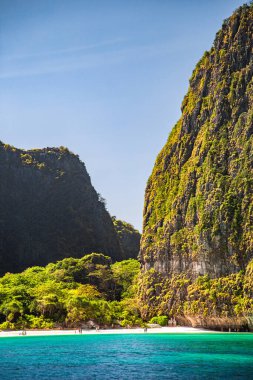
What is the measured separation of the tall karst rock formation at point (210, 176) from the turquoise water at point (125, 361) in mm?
29370

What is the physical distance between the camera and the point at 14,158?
129 m

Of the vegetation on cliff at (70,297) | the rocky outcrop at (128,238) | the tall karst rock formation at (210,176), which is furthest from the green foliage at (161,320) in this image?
the rocky outcrop at (128,238)

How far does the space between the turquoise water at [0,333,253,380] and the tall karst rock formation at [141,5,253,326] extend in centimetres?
2937

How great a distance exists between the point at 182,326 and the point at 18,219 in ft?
213

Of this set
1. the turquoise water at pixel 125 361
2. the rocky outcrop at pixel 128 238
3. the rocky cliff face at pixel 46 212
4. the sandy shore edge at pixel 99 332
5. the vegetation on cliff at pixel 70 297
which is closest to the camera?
the turquoise water at pixel 125 361

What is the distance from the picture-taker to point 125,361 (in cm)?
3122

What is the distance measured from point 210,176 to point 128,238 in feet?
259

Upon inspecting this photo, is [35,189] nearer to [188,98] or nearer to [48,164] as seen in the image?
[48,164]

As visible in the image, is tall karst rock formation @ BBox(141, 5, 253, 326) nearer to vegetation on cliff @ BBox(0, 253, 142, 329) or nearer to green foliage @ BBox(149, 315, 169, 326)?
green foliage @ BBox(149, 315, 169, 326)

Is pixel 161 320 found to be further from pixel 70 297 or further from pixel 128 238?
pixel 128 238

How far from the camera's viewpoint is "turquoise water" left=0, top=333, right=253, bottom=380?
994 inches

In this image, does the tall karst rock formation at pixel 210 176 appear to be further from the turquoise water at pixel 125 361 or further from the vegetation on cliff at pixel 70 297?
the turquoise water at pixel 125 361

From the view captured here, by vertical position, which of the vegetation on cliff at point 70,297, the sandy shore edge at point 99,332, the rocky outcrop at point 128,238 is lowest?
the sandy shore edge at point 99,332

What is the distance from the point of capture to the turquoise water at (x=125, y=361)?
25250 mm
